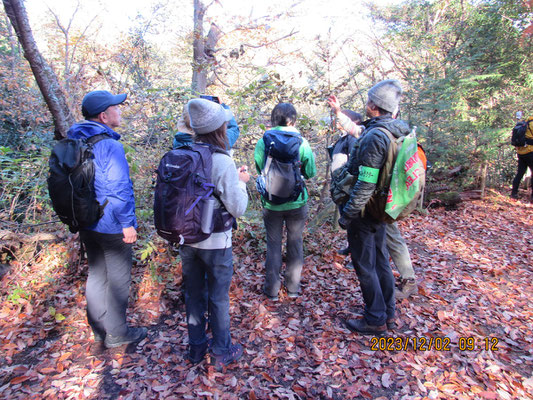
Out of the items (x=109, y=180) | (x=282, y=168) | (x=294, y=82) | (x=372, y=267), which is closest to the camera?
(x=109, y=180)

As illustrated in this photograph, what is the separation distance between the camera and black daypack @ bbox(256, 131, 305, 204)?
3.25m

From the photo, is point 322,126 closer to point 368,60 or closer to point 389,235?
point 389,235

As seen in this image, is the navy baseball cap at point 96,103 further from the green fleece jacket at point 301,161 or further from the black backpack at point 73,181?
the green fleece jacket at point 301,161

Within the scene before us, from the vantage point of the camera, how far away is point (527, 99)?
31.7 feet

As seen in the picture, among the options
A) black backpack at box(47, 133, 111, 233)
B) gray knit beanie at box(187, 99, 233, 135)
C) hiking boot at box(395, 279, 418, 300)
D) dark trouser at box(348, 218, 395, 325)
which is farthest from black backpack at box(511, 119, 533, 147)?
black backpack at box(47, 133, 111, 233)

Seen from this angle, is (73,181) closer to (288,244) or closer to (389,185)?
(288,244)

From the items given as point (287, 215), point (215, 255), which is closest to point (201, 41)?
point (287, 215)

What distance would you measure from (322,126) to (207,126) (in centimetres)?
308

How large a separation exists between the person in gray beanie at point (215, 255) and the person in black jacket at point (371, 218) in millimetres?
1088

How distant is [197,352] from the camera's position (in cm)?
277

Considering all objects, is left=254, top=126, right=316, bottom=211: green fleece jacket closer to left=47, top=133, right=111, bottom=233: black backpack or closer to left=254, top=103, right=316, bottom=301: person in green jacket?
left=254, top=103, right=316, bottom=301: person in green jacket

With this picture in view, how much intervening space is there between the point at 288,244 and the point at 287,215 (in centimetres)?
42

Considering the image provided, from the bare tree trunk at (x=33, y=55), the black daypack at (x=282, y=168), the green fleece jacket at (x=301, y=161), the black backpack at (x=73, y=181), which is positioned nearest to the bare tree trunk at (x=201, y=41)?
the bare tree trunk at (x=33, y=55)

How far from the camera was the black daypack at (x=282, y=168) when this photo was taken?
128 inches
